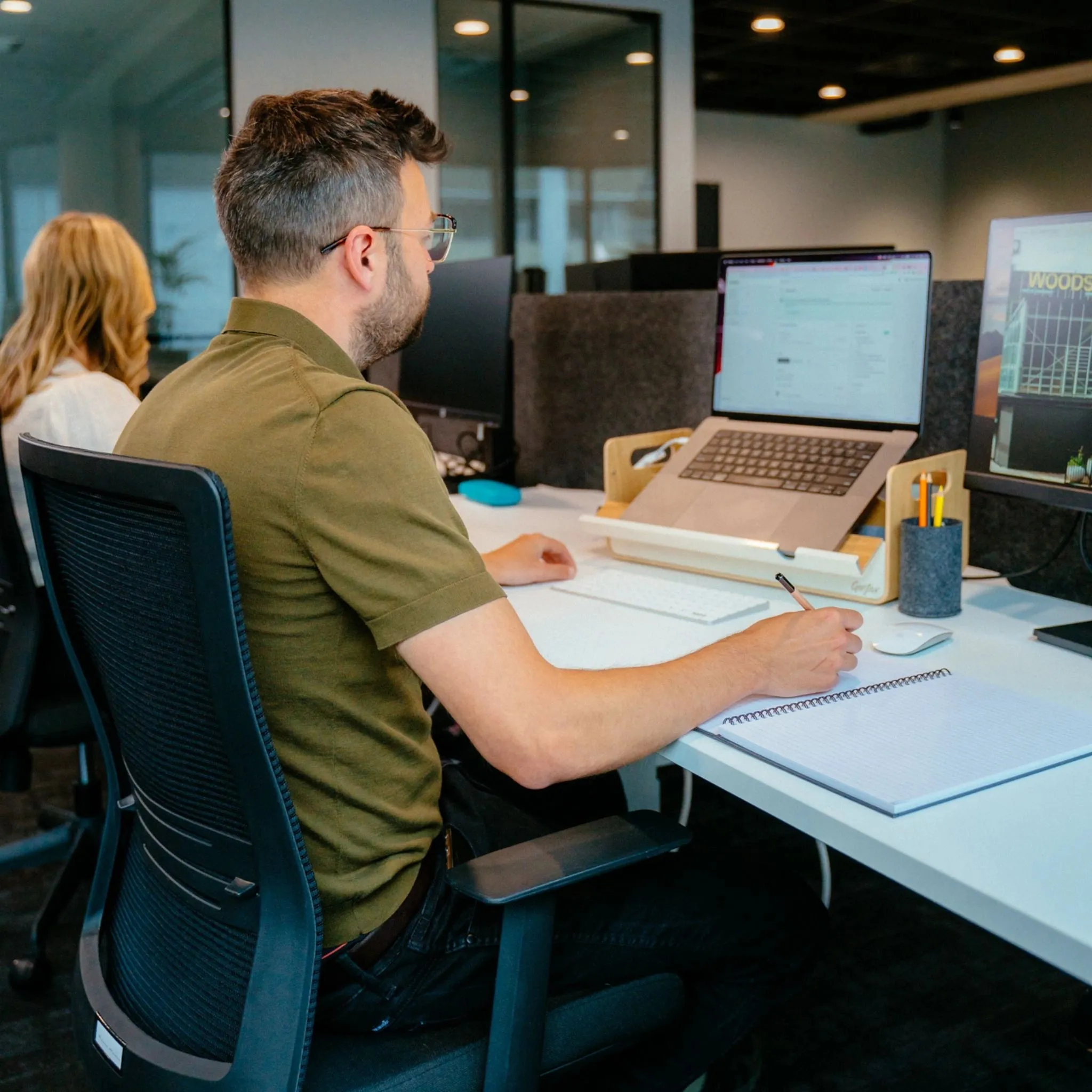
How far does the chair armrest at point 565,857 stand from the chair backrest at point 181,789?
0.37 feet

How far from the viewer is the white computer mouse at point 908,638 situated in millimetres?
1013

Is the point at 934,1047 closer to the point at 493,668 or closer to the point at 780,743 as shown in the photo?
the point at 780,743

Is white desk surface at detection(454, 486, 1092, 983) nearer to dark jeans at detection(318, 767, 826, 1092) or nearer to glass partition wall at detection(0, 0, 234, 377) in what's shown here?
dark jeans at detection(318, 767, 826, 1092)

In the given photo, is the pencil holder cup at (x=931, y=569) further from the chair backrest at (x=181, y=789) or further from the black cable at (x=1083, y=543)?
the chair backrest at (x=181, y=789)

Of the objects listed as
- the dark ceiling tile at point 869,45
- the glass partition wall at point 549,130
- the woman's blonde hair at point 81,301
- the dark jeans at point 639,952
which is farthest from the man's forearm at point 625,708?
the dark ceiling tile at point 869,45

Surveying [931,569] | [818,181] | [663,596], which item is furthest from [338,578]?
[818,181]

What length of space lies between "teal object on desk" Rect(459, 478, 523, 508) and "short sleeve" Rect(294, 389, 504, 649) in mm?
1142

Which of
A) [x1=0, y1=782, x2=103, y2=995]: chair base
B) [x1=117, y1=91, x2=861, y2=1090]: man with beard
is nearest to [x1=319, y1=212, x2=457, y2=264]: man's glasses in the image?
[x1=117, y1=91, x2=861, y2=1090]: man with beard

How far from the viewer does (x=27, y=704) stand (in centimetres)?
156

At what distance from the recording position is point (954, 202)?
8.65 meters

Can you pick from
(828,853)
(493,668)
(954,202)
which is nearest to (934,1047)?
(828,853)

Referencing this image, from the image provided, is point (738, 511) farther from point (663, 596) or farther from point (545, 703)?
point (545, 703)

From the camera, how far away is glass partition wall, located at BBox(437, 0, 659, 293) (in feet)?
14.9

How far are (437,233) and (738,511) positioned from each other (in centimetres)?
52
